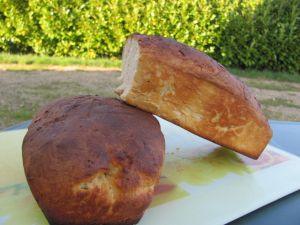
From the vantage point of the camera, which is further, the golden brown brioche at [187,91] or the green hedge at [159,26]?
the green hedge at [159,26]

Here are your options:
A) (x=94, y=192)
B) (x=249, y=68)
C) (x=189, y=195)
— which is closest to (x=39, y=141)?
(x=94, y=192)

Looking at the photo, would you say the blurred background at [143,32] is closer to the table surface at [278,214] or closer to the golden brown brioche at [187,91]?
the golden brown brioche at [187,91]

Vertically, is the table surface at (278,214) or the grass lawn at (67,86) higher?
the table surface at (278,214)

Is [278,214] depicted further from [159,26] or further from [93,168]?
[159,26]

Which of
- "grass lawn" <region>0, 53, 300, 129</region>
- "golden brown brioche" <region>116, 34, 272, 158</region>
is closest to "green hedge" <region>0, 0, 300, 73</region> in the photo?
"grass lawn" <region>0, 53, 300, 129</region>

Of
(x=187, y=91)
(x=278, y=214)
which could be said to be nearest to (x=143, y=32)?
(x=187, y=91)

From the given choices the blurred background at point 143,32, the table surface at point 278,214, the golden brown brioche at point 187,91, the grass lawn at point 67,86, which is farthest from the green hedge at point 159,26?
the table surface at point 278,214

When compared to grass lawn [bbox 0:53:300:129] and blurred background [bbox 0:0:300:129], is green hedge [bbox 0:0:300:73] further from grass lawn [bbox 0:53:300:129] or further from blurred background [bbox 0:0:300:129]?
→ grass lawn [bbox 0:53:300:129]

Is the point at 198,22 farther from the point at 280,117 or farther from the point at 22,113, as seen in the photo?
the point at 22,113
